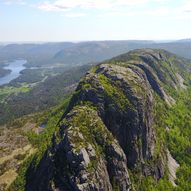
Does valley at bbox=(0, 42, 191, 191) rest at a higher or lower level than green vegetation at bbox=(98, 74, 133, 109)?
lower

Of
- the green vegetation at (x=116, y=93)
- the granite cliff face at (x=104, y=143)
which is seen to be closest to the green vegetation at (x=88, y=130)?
the granite cliff face at (x=104, y=143)

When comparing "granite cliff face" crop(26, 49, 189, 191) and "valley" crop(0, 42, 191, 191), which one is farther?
"valley" crop(0, 42, 191, 191)

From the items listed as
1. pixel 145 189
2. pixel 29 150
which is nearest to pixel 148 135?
pixel 145 189

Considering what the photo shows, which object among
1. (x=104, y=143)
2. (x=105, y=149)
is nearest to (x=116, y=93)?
(x=104, y=143)

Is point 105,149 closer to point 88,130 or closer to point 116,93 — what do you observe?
point 88,130

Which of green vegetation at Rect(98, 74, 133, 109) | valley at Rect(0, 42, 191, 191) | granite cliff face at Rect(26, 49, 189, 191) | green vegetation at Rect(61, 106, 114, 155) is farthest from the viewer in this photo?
green vegetation at Rect(98, 74, 133, 109)

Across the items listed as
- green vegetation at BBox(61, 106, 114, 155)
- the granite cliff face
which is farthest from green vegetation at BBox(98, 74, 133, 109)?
green vegetation at BBox(61, 106, 114, 155)

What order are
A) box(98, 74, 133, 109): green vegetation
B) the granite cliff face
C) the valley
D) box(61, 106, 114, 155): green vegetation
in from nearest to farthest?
the granite cliff face < the valley < box(61, 106, 114, 155): green vegetation < box(98, 74, 133, 109): green vegetation

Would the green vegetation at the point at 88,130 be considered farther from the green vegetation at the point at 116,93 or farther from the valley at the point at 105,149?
the green vegetation at the point at 116,93

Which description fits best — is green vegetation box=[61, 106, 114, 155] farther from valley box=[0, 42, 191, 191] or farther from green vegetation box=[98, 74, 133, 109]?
green vegetation box=[98, 74, 133, 109]
